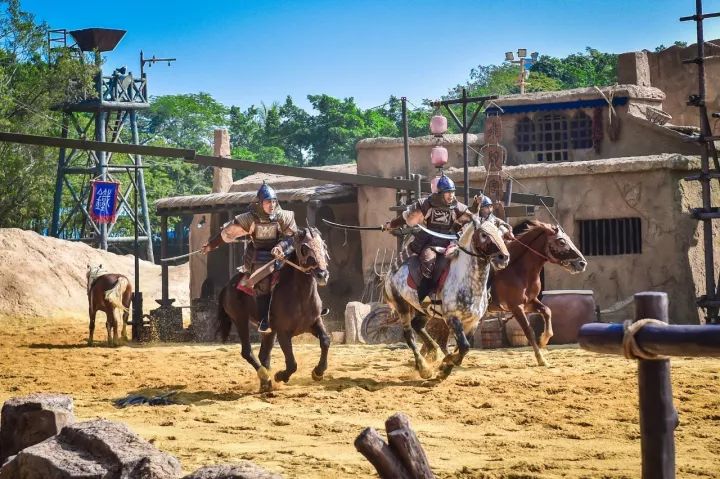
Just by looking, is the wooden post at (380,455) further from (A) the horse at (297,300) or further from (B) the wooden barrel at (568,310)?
(B) the wooden barrel at (568,310)

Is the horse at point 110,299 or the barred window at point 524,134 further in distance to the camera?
the barred window at point 524,134

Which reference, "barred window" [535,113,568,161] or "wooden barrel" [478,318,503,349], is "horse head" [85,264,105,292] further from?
"barred window" [535,113,568,161]

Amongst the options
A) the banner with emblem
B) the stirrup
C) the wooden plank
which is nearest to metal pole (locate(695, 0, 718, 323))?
the stirrup

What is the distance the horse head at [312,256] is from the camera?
47.8 ft

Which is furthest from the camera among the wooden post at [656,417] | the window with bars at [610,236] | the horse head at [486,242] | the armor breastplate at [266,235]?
the window with bars at [610,236]

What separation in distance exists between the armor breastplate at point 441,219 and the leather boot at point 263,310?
7.72 feet

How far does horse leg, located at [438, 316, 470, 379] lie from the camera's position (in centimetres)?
1466


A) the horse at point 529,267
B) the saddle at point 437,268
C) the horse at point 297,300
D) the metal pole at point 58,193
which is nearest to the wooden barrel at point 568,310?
the horse at point 529,267

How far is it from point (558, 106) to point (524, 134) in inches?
42.1

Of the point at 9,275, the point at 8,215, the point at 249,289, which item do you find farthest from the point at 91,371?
the point at 8,215

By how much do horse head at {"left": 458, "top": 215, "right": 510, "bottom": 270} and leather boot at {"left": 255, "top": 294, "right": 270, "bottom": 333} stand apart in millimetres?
2495

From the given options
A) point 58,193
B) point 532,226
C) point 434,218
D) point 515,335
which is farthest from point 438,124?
point 58,193

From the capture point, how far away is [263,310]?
15.0 m

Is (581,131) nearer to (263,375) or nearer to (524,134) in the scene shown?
(524,134)
